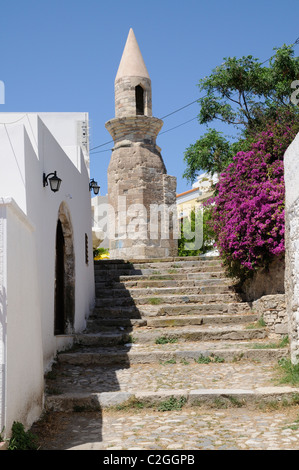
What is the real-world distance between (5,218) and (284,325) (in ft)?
17.6

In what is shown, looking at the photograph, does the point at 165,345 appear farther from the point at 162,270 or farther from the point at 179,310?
the point at 162,270

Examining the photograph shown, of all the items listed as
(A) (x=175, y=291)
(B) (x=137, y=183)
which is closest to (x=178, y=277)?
(A) (x=175, y=291)

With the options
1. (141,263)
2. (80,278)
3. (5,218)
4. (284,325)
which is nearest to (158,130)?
(141,263)

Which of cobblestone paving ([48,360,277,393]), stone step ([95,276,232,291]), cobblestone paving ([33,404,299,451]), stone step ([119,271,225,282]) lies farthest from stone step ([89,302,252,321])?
cobblestone paving ([33,404,299,451])

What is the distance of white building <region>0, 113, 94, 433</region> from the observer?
397 centimetres

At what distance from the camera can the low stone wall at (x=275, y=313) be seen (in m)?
7.98

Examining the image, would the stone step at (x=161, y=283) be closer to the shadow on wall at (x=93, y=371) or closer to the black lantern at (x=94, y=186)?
the shadow on wall at (x=93, y=371)

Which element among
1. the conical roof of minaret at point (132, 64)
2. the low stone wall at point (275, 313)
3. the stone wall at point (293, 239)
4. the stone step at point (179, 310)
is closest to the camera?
the stone wall at point (293, 239)

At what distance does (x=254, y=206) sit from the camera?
352 inches

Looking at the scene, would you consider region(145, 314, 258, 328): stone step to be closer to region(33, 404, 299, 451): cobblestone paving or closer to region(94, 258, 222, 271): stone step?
region(94, 258, 222, 271): stone step

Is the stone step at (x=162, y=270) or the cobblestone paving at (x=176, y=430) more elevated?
the stone step at (x=162, y=270)

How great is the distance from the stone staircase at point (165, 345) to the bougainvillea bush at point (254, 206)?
102 centimetres

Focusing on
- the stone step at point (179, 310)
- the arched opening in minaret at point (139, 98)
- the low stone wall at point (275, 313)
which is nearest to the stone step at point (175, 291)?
the stone step at point (179, 310)

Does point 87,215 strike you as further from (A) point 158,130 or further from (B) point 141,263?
(A) point 158,130
